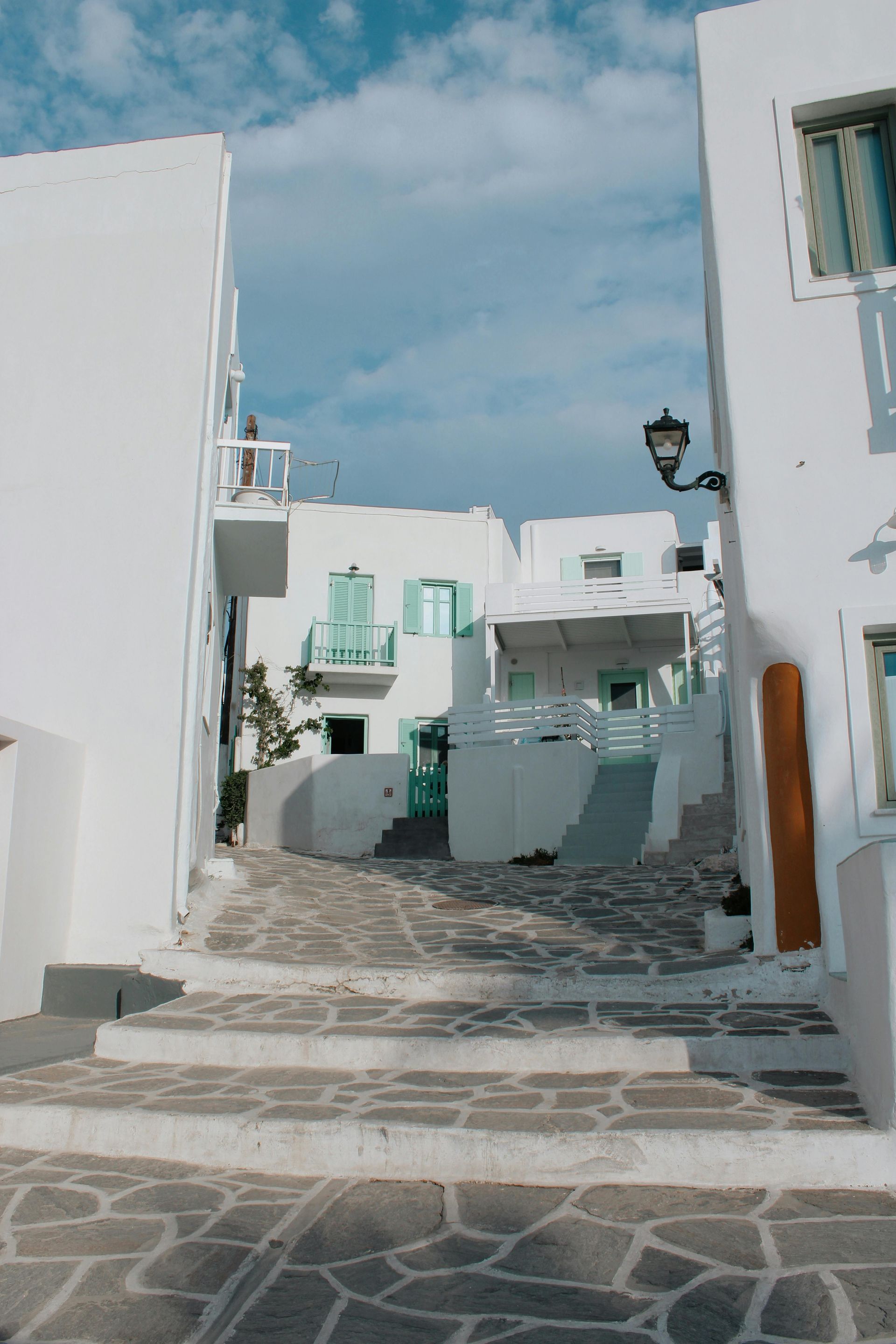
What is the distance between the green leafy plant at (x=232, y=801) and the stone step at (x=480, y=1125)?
524 inches

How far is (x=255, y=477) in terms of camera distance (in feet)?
35.0

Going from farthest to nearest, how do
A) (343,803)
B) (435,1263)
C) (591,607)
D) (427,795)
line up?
(591,607) → (427,795) → (343,803) → (435,1263)

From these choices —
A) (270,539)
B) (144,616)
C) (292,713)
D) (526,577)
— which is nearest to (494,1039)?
(144,616)

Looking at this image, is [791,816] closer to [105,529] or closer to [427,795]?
[105,529]

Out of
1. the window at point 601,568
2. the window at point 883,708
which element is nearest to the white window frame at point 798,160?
the window at point 883,708

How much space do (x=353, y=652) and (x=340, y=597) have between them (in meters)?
1.44

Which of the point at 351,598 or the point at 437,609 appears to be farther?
the point at 437,609

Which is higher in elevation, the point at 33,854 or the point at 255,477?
the point at 255,477

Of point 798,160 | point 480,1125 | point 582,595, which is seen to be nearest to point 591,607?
point 582,595

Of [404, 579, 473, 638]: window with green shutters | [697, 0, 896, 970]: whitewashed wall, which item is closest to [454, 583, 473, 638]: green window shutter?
[404, 579, 473, 638]: window with green shutters

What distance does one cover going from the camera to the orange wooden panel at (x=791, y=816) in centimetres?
605

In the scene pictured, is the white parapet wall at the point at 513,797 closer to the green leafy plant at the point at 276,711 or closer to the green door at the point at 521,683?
the green leafy plant at the point at 276,711

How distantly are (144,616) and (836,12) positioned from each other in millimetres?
6967

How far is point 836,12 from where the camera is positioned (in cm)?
686
